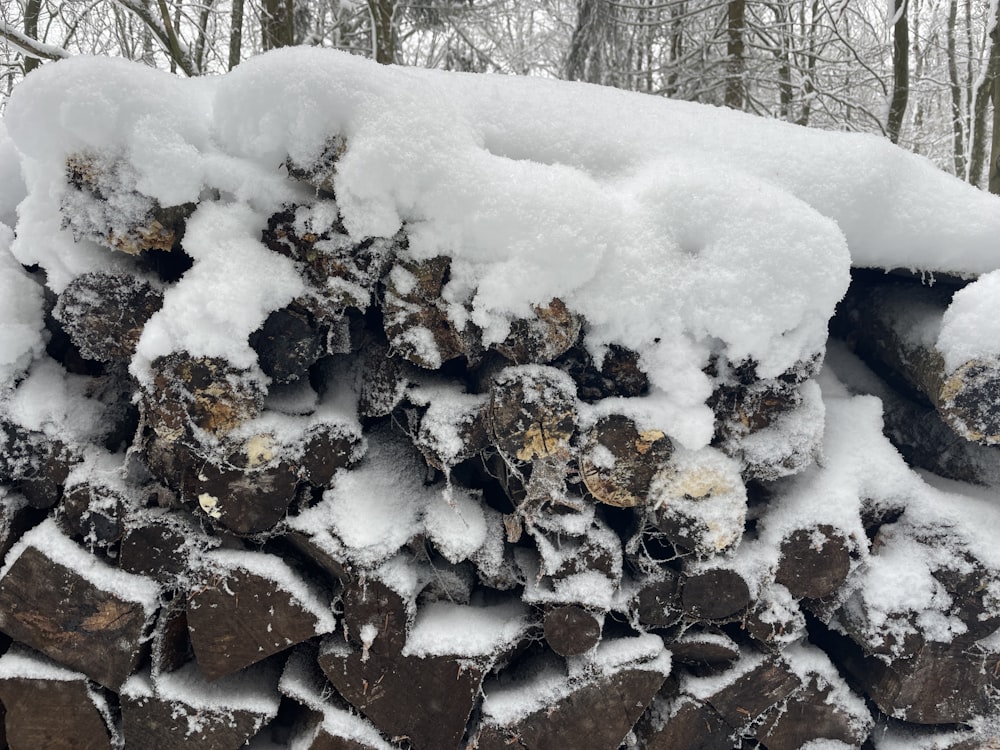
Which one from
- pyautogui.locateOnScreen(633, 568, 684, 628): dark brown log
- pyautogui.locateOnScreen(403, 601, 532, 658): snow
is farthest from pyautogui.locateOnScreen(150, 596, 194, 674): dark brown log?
pyautogui.locateOnScreen(633, 568, 684, 628): dark brown log

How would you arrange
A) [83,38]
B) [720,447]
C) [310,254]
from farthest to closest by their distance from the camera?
[83,38] < [720,447] < [310,254]

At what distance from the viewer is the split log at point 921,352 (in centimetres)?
138

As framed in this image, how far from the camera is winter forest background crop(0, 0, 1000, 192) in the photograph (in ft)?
15.0

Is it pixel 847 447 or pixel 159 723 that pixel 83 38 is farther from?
pixel 847 447

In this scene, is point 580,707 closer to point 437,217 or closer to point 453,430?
point 453,430

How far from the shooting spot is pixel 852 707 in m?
1.60

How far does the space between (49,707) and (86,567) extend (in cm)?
38

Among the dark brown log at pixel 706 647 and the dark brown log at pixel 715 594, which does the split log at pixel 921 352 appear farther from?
the dark brown log at pixel 706 647

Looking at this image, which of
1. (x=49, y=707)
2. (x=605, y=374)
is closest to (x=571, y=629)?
(x=605, y=374)

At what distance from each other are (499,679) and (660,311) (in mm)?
1051

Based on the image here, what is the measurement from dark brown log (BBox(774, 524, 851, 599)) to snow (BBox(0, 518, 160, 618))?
5.06 ft

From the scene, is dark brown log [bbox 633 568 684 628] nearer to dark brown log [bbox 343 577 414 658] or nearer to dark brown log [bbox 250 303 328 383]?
dark brown log [bbox 343 577 414 658]

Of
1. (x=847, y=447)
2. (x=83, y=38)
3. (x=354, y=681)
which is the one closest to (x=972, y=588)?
(x=847, y=447)

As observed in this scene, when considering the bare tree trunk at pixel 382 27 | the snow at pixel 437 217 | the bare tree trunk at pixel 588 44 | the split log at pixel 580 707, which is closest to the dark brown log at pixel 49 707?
the snow at pixel 437 217
